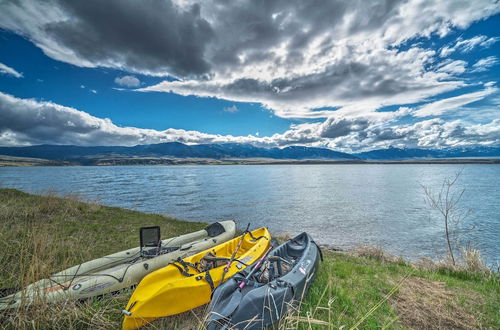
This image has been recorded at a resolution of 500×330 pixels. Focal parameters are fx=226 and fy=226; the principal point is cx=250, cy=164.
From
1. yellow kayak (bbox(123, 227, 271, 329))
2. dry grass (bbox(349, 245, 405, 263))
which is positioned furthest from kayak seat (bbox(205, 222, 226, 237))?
dry grass (bbox(349, 245, 405, 263))

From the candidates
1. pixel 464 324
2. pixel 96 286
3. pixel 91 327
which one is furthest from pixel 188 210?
pixel 464 324

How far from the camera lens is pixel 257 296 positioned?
4.11 meters

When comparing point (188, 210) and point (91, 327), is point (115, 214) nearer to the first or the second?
point (188, 210)

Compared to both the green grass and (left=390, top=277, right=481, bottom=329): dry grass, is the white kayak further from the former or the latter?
(left=390, top=277, right=481, bottom=329): dry grass

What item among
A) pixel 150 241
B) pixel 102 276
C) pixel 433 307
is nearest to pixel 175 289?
pixel 102 276

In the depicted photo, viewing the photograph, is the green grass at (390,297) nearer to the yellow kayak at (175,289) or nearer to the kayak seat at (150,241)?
the yellow kayak at (175,289)

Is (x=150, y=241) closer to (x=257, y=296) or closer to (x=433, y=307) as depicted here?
(x=257, y=296)

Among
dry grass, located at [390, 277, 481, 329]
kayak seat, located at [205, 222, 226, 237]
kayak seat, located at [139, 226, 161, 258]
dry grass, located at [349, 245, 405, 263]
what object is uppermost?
kayak seat, located at [139, 226, 161, 258]

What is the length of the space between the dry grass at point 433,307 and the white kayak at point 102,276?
6.19 metres

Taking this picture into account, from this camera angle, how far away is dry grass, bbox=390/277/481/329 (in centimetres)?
450

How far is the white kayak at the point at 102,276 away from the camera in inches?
158

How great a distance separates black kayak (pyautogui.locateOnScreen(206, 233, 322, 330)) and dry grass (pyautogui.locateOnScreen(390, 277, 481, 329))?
6.64 ft

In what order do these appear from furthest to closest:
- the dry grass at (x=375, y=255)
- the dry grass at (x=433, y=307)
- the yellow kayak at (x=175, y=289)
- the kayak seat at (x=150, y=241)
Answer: the dry grass at (x=375, y=255), the kayak seat at (x=150, y=241), the dry grass at (x=433, y=307), the yellow kayak at (x=175, y=289)

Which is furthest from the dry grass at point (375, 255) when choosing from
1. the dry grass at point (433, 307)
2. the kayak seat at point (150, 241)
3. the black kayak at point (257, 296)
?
the kayak seat at point (150, 241)
